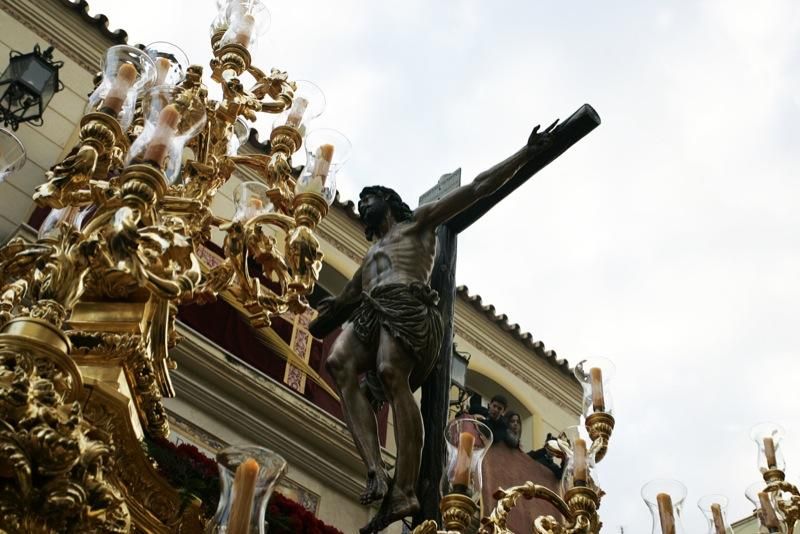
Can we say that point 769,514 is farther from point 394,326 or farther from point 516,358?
point 516,358

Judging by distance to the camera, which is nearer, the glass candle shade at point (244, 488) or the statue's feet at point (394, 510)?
the glass candle shade at point (244, 488)

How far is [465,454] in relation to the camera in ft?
12.9

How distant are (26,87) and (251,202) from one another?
4.36 m

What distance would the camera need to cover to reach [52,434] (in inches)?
103

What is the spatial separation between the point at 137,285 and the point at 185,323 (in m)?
5.30

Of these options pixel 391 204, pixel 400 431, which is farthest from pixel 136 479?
pixel 391 204

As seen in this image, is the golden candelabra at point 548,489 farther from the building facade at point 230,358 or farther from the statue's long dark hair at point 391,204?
the building facade at point 230,358

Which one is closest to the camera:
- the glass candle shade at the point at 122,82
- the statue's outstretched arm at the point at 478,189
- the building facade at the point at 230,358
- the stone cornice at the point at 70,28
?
the glass candle shade at the point at 122,82

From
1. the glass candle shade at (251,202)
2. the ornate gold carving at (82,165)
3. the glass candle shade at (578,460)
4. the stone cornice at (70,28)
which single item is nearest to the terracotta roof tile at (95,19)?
the stone cornice at (70,28)

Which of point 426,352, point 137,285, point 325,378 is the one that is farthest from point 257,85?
point 325,378

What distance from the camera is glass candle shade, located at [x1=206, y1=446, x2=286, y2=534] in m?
2.72

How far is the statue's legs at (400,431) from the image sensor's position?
13.8 feet

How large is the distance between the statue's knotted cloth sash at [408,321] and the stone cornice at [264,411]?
12.4ft

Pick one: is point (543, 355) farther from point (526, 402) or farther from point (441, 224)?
point (441, 224)
